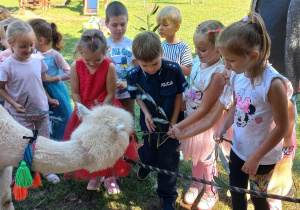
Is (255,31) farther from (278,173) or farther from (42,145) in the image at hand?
(42,145)

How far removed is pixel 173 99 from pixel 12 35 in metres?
1.54

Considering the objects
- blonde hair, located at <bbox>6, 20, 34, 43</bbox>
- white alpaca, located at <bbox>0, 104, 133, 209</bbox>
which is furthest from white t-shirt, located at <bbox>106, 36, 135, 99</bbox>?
white alpaca, located at <bbox>0, 104, 133, 209</bbox>

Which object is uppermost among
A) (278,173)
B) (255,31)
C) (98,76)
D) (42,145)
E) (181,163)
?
(255,31)

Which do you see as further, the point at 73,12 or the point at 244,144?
the point at 73,12

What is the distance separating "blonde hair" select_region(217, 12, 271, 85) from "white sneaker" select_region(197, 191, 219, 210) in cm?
152

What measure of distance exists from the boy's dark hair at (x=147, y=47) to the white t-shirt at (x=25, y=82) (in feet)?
3.88

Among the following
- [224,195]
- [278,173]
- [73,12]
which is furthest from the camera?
[73,12]

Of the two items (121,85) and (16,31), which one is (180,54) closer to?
(121,85)

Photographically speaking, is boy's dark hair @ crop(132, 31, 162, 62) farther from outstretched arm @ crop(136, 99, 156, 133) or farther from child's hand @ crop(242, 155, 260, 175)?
child's hand @ crop(242, 155, 260, 175)

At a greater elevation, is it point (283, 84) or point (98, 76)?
point (283, 84)

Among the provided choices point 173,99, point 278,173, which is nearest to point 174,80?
point 173,99

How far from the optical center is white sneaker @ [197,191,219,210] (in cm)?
286

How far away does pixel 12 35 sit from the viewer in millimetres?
2787

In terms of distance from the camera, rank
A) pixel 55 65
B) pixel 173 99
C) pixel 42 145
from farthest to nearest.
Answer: pixel 55 65 < pixel 173 99 < pixel 42 145
